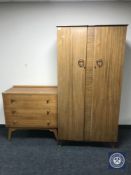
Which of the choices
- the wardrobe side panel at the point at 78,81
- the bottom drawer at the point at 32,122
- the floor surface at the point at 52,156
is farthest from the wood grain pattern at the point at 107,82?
the bottom drawer at the point at 32,122

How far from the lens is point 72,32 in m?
2.17

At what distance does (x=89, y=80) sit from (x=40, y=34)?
1166mm

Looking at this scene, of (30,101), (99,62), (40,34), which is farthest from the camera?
(40,34)

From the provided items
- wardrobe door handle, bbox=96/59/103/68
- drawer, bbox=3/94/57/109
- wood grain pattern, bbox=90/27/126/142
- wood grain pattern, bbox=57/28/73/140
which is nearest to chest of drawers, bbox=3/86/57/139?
drawer, bbox=3/94/57/109

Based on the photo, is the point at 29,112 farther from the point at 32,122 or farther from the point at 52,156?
the point at 52,156

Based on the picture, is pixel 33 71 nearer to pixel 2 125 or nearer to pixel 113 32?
pixel 2 125

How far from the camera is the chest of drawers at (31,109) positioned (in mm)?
2506

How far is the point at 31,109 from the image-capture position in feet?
8.38

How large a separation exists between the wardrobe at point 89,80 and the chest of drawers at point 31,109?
0.54ft

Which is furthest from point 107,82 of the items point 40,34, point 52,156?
point 40,34

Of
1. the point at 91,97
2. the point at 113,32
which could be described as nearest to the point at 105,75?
the point at 91,97

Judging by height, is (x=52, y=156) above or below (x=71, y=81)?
below

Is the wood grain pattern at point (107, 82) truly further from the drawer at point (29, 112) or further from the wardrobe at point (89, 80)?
the drawer at point (29, 112)

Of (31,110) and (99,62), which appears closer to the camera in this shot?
(99,62)
